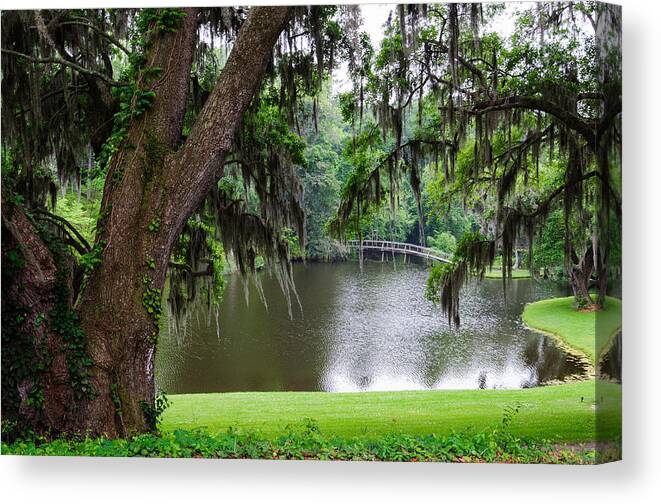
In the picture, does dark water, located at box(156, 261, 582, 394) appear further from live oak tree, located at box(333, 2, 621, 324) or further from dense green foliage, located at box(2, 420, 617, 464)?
dense green foliage, located at box(2, 420, 617, 464)

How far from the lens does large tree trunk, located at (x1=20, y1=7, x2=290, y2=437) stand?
559cm

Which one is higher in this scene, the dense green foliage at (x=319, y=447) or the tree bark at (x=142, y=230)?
the tree bark at (x=142, y=230)

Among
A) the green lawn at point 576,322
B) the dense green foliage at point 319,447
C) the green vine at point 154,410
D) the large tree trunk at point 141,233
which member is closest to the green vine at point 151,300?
the large tree trunk at point 141,233

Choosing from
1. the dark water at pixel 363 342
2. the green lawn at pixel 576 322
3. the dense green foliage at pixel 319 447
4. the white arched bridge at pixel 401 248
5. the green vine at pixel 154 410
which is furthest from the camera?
the white arched bridge at pixel 401 248

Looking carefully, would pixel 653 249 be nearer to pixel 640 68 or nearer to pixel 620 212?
pixel 620 212

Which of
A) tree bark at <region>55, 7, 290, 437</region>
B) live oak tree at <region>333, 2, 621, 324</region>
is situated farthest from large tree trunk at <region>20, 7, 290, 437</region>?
live oak tree at <region>333, 2, 621, 324</region>

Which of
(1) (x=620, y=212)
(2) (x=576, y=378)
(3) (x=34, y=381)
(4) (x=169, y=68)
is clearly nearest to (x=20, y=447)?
(3) (x=34, y=381)

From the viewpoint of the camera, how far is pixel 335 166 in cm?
672

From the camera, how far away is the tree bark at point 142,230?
18.4 feet

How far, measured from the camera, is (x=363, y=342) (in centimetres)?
649

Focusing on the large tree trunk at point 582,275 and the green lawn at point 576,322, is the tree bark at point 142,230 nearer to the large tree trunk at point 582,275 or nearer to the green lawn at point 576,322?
the large tree trunk at point 582,275

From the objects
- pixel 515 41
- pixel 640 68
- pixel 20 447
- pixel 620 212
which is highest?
pixel 515 41

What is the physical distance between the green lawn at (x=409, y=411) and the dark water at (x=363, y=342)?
0.50ft

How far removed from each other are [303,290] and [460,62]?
8.11 feet
